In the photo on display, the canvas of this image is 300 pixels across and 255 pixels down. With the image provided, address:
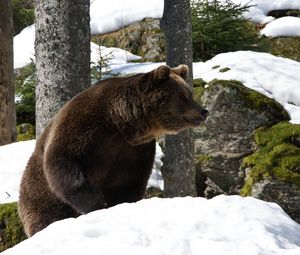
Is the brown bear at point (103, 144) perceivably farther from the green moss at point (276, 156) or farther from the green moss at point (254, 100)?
the green moss at point (254, 100)

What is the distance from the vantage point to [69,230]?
293 cm

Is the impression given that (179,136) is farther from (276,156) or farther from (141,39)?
(141,39)

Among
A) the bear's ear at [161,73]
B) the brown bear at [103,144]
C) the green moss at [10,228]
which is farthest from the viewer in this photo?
the green moss at [10,228]

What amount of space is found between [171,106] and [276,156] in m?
2.53

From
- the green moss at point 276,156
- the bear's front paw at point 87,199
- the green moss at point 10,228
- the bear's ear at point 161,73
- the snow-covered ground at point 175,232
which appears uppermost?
the bear's ear at point 161,73

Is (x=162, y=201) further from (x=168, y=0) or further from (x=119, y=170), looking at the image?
(x=168, y=0)

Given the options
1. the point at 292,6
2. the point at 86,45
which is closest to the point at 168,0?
the point at 86,45

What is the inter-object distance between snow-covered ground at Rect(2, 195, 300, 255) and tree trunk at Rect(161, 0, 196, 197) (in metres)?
3.65

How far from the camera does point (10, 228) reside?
6168 mm

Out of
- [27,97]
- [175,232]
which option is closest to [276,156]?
[175,232]

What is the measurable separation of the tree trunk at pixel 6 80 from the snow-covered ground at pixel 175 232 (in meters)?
7.59

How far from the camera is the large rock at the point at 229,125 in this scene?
25.1ft

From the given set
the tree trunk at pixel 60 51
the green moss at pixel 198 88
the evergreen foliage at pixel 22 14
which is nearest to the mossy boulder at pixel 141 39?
the evergreen foliage at pixel 22 14

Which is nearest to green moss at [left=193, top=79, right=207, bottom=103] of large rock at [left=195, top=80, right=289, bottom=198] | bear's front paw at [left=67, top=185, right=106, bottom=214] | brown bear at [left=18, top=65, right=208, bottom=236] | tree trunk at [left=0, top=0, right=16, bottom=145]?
large rock at [left=195, top=80, right=289, bottom=198]
